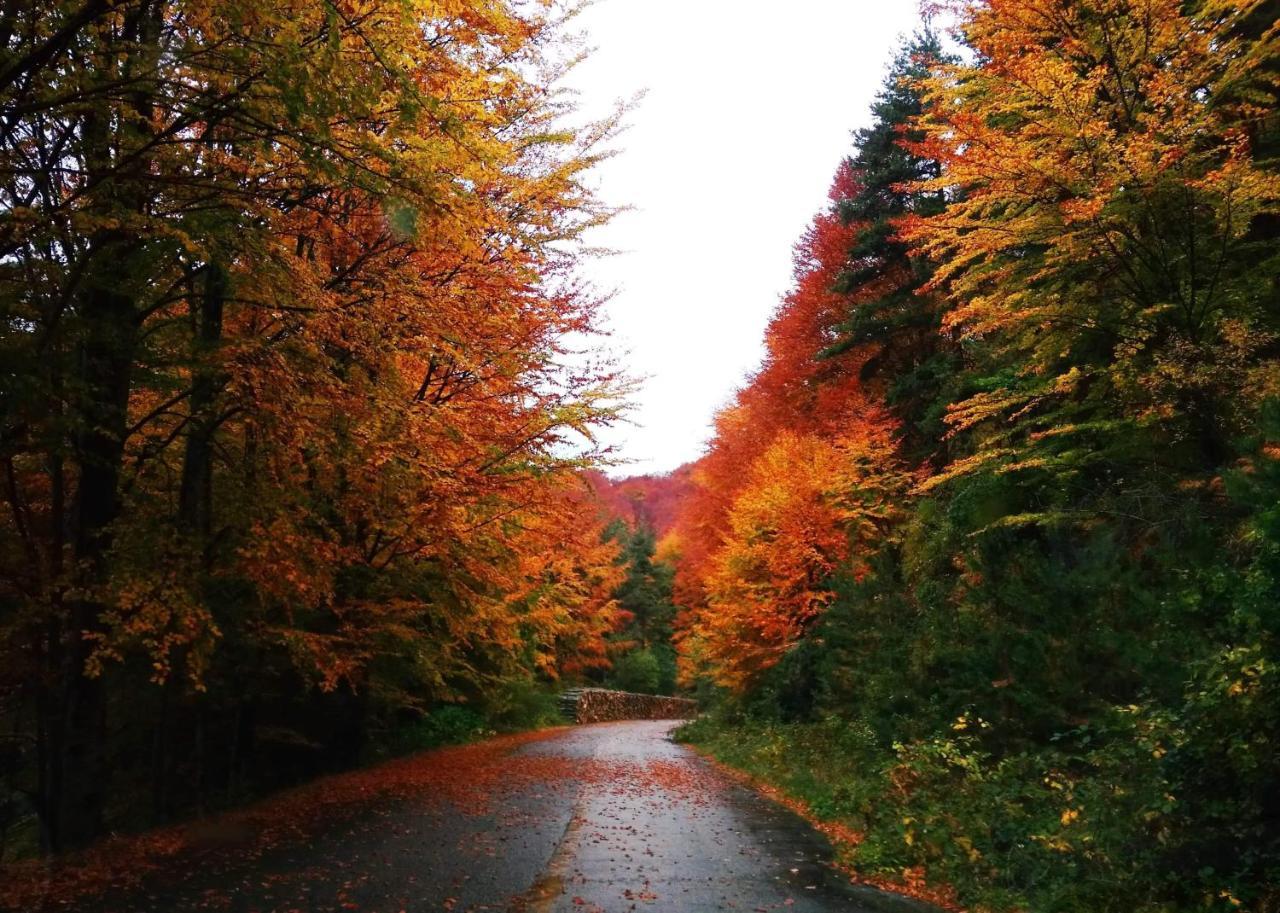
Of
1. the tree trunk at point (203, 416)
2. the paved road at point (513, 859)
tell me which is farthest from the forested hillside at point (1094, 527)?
the tree trunk at point (203, 416)

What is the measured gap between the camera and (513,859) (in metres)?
7.65

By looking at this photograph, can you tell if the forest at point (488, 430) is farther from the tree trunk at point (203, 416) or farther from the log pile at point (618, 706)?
the log pile at point (618, 706)

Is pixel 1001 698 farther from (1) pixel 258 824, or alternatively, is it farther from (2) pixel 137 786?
(2) pixel 137 786

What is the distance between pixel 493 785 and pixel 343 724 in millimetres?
2856

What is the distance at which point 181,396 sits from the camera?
296 inches

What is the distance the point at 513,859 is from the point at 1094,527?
7.65m

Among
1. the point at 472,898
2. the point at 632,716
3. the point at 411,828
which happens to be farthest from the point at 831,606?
the point at 632,716

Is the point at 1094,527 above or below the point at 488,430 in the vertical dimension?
below

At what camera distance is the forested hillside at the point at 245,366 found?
552 centimetres

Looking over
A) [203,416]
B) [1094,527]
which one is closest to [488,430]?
[203,416]

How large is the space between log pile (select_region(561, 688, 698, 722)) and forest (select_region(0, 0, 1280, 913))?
18.7 metres

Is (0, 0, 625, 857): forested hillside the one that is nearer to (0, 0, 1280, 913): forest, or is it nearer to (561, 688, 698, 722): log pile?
(0, 0, 1280, 913): forest

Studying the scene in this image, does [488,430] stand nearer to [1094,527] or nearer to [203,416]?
[203,416]

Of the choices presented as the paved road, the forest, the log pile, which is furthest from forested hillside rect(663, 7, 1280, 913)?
the log pile
